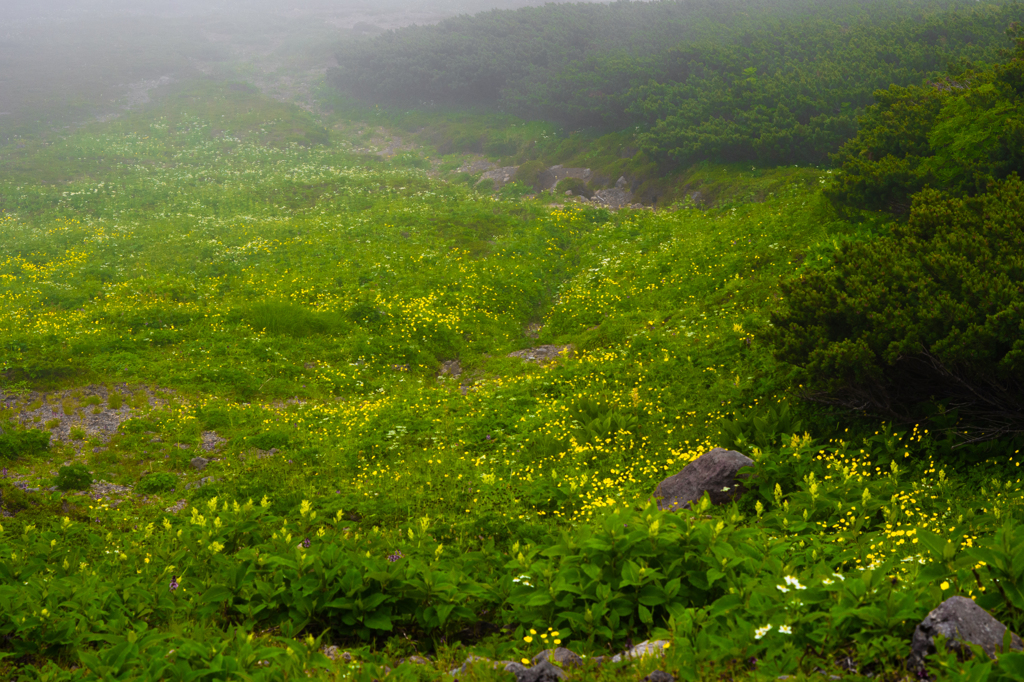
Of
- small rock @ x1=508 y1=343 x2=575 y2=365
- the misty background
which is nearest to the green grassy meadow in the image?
small rock @ x1=508 y1=343 x2=575 y2=365

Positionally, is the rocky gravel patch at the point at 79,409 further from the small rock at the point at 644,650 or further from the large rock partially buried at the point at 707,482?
the small rock at the point at 644,650

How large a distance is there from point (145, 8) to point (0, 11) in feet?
67.8

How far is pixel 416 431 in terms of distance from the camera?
13.1 m

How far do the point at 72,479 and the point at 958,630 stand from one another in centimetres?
1244

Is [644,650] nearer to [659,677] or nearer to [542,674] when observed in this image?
[659,677]

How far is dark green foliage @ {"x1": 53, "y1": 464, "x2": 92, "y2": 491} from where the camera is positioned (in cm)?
1027

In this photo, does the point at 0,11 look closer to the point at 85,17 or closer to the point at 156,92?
the point at 85,17

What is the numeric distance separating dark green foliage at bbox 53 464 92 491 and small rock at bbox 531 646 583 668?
9.33m

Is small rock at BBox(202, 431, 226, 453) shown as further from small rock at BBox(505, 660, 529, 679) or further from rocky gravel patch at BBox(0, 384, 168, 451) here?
small rock at BBox(505, 660, 529, 679)

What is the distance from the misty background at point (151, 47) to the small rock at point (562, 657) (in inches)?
2001

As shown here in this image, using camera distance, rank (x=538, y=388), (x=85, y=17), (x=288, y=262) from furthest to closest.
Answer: (x=85, y=17)
(x=288, y=262)
(x=538, y=388)

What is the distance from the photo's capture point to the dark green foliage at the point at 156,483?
1070cm

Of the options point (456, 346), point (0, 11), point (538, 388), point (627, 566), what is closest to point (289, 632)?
point (627, 566)

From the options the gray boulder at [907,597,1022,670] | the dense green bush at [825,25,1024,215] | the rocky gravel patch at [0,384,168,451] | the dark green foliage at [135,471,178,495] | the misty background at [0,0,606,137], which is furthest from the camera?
the misty background at [0,0,606,137]
